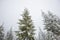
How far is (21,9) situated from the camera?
333 inches

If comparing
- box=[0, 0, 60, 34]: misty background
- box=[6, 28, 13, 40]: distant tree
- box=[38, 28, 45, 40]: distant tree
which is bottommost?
box=[38, 28, 45, 40]: distant tree

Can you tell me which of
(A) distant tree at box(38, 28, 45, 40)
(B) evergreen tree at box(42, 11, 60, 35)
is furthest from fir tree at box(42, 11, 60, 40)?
(A) distant tree at box(38, 28, 45, 40)

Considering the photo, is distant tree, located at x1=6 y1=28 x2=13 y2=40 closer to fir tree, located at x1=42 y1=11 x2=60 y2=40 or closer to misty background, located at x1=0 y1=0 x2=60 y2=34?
misty background, located at x1=0 y1=0 x2=60 y2=34

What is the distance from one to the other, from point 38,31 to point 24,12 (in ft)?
4.46

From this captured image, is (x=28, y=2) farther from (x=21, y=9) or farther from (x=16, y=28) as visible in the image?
(x=16, y=28)

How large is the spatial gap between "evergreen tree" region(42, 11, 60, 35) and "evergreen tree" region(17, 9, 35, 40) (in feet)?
2.99

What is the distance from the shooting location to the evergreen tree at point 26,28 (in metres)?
7.44

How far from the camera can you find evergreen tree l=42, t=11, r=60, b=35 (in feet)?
25.5

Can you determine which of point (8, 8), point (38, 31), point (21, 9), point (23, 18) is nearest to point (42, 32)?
point (38, 31)

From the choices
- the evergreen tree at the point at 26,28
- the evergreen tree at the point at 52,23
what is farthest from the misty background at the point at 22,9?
the evergreen tree at the point at 26,28

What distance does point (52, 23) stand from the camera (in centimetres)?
790

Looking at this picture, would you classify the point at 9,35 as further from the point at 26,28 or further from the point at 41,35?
the point at 41,35

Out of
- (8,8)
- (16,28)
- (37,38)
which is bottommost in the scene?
(37,38)

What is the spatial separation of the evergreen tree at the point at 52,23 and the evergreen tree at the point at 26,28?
0.91 meters
